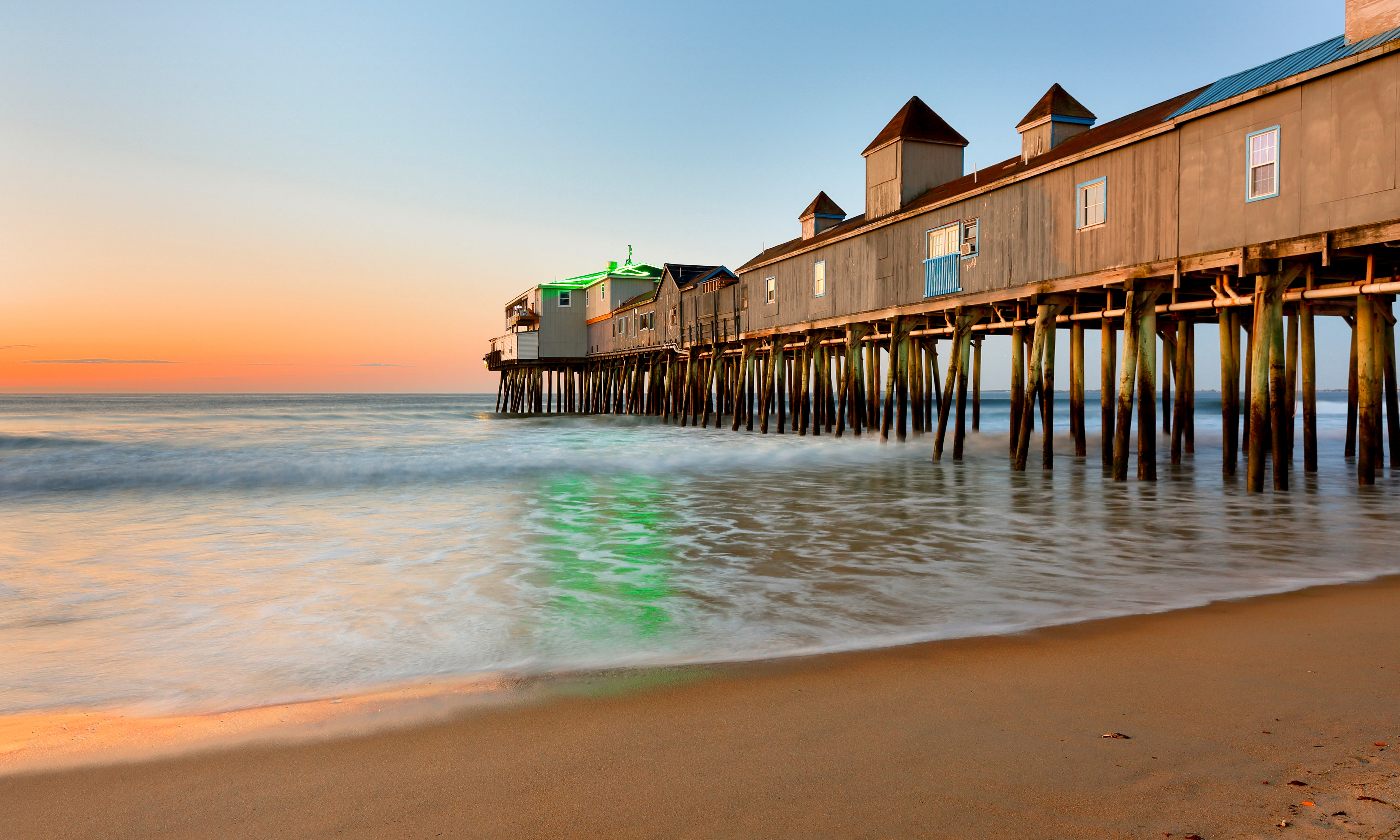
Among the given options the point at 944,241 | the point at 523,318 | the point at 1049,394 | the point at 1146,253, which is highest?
the point at 523,318

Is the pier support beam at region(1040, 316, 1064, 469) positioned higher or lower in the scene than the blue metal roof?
lower

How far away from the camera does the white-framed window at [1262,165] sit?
462 inches

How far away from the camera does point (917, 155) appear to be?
78.7 feet

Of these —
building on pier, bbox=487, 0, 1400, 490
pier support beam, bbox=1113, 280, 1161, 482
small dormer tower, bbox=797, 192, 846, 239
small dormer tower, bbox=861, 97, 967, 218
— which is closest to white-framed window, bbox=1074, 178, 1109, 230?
building on pier, bbox=487, 0, 1400, 490

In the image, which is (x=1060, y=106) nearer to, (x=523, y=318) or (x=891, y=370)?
(x=891, y=370)

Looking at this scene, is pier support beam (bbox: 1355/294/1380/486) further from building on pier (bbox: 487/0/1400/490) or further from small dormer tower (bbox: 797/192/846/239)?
small dormer tower (bbox: 797/192/846/239)

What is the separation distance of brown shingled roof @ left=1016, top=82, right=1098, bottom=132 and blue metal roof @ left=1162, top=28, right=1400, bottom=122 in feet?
23.6

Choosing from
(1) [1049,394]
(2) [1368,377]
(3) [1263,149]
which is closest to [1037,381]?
(1) [1049,394]

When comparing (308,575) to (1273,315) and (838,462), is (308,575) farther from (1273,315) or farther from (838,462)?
(838,462)

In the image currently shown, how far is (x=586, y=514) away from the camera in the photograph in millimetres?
13836

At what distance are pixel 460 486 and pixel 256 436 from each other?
24.2 m

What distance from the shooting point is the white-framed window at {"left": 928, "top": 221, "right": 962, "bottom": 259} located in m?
18.2

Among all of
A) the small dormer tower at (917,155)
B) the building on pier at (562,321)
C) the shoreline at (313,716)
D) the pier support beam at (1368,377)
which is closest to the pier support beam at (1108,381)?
the pier support beam at (1368,377)

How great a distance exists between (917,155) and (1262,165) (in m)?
12.8
